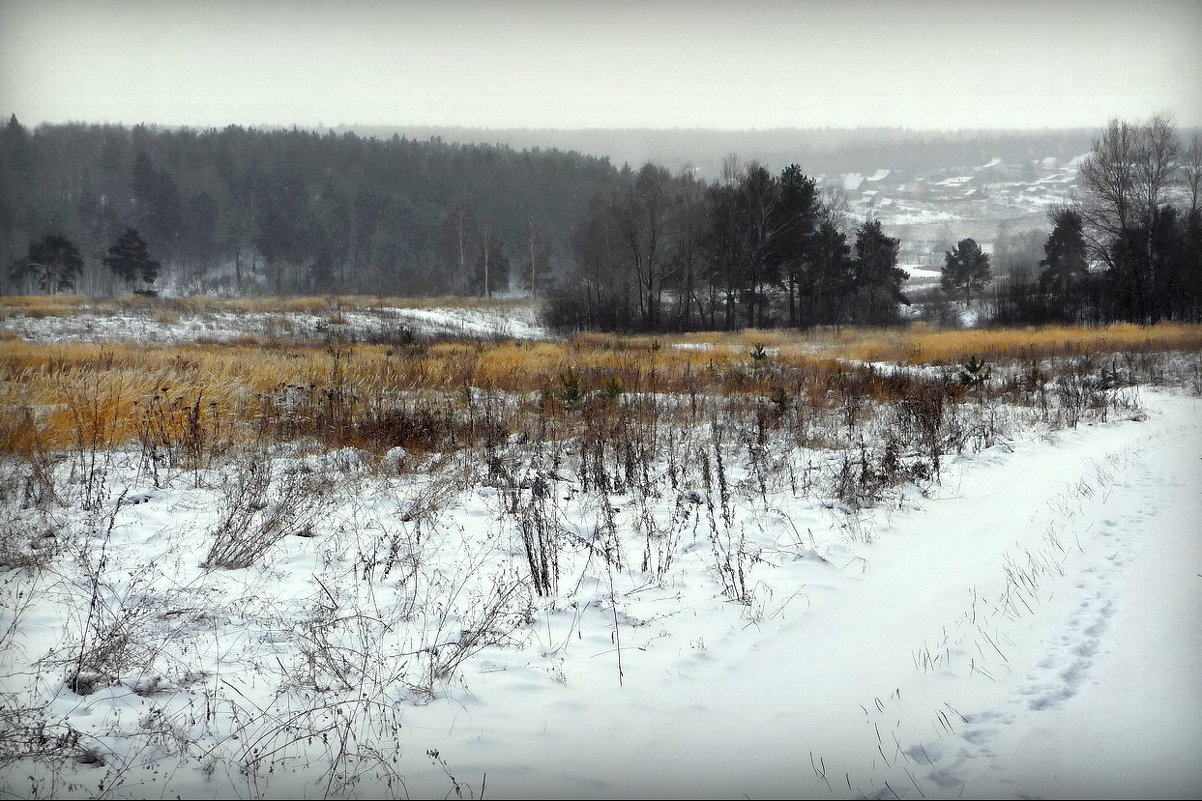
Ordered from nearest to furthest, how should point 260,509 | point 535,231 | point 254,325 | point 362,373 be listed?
point 260,509, point 362,373, point 254,325, point 535,231

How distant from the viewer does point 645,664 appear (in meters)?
3.20

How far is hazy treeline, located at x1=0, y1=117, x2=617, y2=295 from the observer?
70.8m

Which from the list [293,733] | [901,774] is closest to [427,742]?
[293,733]

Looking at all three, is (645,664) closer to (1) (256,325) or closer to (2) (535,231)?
(1) (256,325)

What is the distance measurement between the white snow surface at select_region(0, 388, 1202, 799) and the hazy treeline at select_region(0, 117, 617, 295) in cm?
5720

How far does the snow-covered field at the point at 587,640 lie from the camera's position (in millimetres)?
2383

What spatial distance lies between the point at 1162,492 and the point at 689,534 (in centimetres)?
430

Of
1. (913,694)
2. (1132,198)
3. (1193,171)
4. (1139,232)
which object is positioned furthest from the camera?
(1193,171)

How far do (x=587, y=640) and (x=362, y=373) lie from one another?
424 inches

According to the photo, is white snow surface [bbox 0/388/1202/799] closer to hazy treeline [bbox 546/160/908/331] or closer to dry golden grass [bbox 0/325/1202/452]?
dry golden grass [bbox 0/325/1202/452]

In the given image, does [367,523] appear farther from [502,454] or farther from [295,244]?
[295,244]

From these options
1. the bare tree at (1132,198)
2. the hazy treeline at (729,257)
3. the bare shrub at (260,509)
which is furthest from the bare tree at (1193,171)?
the bare shrub at (260,509)

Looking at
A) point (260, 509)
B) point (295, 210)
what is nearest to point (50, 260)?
point (295, 210)

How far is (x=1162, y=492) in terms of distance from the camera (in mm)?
5648
